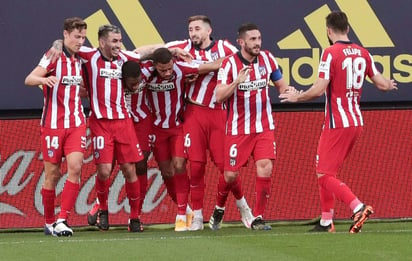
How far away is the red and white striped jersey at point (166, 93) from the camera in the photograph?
1198cm

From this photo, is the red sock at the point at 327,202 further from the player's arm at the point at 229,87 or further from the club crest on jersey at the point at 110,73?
the club crest on jersey at the point at 110,73

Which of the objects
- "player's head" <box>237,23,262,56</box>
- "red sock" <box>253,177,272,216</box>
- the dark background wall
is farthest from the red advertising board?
"player's head" <box>237,23,262,56</box>

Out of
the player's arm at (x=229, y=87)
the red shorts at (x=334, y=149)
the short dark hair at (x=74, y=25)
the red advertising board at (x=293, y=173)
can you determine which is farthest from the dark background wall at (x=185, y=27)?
the red shorts at (x=334, y=149)

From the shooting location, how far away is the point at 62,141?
37.4ft

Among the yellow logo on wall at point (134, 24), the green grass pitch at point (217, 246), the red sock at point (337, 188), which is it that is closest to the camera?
the green grass pitch at point (217, 246)

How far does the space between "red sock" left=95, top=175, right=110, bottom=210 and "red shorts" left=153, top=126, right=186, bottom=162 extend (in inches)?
23.2

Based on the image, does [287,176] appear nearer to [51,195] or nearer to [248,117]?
[248,117]

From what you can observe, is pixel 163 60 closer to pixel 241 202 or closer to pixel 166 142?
pixel 166 142

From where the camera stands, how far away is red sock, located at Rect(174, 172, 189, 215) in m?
12.1

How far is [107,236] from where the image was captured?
446 inches

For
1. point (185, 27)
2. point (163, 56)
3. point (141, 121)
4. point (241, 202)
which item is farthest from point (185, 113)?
point (185, 27)

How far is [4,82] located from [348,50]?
4171 millimetres

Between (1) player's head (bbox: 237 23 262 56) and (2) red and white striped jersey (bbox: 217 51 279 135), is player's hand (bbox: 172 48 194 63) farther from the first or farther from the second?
(1) player's head (bbox: 237 23 262 56)

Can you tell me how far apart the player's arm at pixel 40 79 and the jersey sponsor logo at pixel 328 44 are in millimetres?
3318
